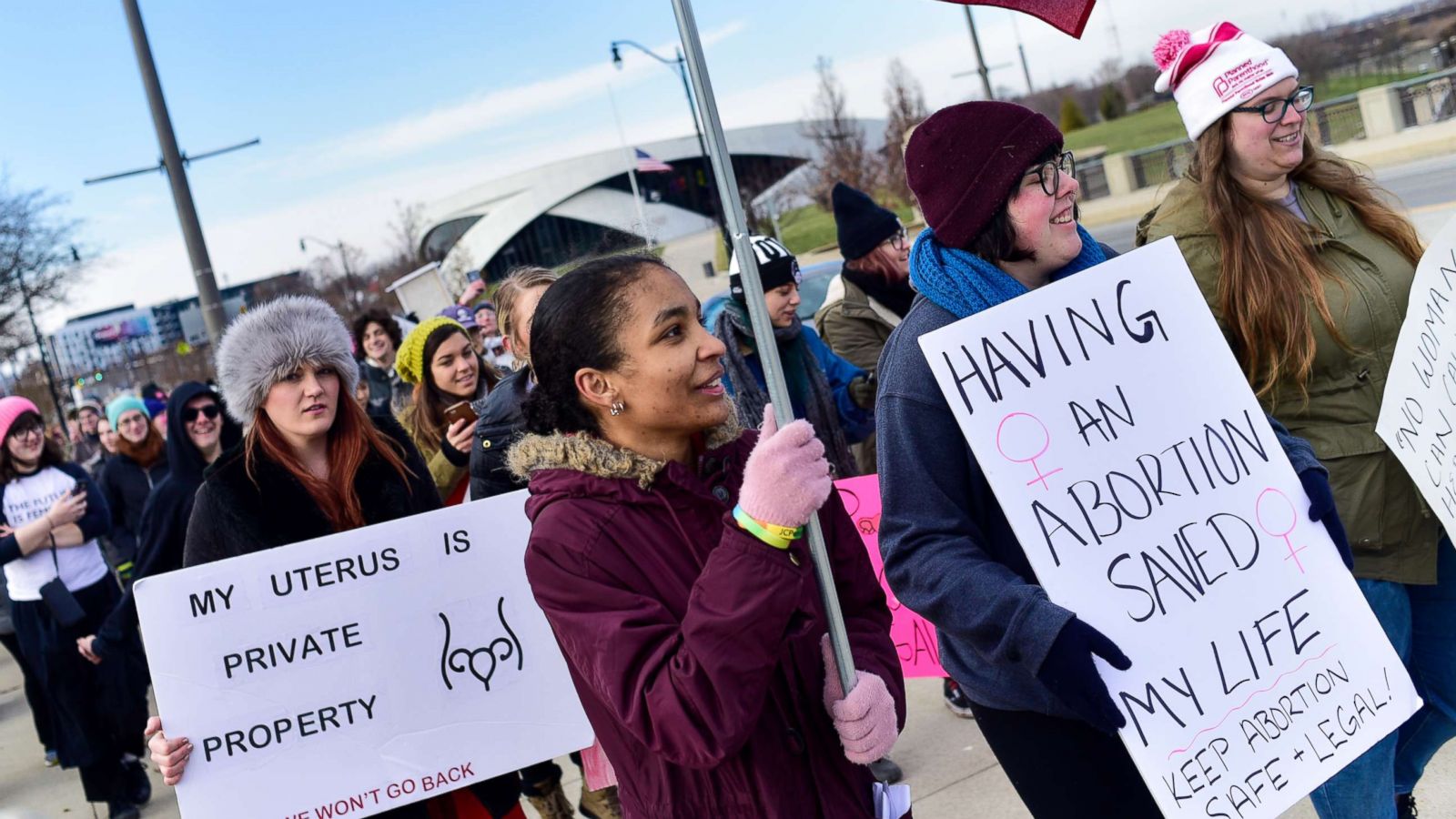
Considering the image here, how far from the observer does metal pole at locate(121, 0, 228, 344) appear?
32.8 feet

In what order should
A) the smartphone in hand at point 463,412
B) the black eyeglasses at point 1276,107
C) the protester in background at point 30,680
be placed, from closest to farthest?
the black eyeglasses at point 1276,107, the smartphone in hand at point 463,412, the protester in background at point 30,680

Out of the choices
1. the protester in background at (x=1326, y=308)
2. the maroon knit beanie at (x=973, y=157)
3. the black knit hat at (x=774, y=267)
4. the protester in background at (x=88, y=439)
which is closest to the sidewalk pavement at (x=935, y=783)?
the protester in background at (x=1326, y=308)

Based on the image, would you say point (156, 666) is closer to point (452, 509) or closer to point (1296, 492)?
point (452, 509)

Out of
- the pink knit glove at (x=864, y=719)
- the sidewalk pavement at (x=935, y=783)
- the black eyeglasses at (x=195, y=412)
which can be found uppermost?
the black eyeglasses at (x=195, y=412)

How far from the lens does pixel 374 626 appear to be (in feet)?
10.4

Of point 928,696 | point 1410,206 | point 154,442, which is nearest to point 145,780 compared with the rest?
point 154,442

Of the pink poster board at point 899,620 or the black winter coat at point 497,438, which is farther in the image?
the pink poster board at point 899,620

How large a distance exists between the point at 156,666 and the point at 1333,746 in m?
2.57

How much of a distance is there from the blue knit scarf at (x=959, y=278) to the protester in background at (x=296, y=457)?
176 centimetres

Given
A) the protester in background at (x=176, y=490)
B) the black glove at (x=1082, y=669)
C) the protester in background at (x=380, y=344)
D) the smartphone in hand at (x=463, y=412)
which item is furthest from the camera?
the protester in background at (x=380, y=344)

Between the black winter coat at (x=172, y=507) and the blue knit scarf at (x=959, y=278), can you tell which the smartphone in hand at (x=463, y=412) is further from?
the blue knit scarf at (x=959, y=278)

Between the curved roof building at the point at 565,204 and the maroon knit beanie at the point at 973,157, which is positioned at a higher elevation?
the curved roof building at the point at 565,204

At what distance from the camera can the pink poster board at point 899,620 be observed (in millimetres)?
4246

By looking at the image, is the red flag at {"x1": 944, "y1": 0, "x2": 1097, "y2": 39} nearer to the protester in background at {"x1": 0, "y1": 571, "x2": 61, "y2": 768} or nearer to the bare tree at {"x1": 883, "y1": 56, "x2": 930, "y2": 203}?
the protester in background at {"x1": 0, "y1": 571, "x2": 61, "y2": 768}
